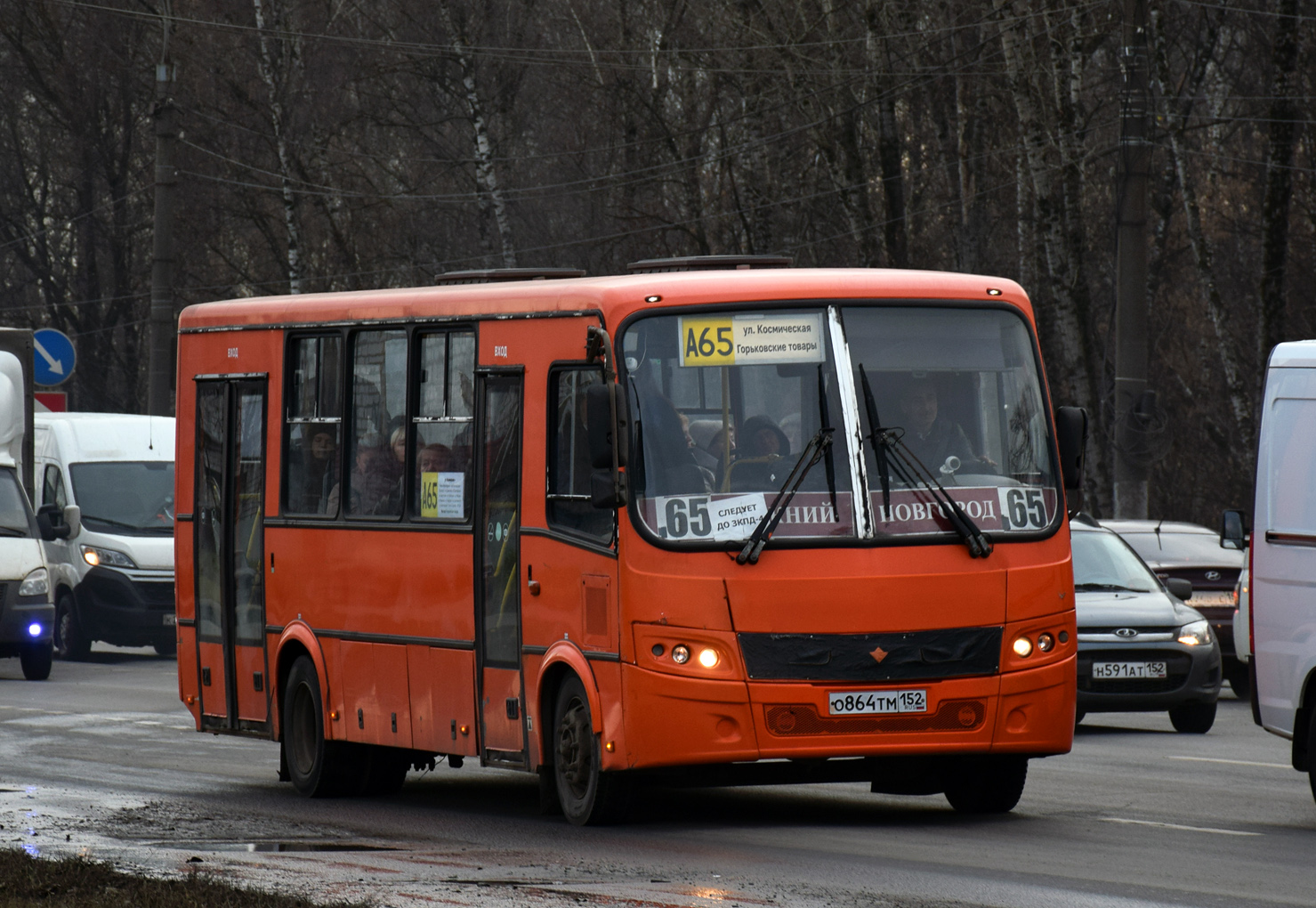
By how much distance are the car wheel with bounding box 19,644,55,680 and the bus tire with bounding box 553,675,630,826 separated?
43.6 feet

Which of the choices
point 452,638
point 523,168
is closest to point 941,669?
point 452,638

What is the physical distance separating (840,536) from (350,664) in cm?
355

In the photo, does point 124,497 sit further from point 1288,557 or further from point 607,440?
point 1288,557

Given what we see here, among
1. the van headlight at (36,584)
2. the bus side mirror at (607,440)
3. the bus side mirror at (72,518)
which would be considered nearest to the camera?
the bus side mirror at (607,440)

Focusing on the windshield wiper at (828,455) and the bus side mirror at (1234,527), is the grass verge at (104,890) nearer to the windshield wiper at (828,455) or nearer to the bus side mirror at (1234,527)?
the windshield wiper at (828,455)

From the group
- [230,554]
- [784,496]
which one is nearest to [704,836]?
[784,496]

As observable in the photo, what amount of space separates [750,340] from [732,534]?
3.10ft

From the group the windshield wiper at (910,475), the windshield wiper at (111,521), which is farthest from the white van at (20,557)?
the windshield wiper at (910,475)

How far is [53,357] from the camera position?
30359 mm

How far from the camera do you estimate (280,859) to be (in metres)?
10.2

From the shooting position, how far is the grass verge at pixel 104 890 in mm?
8375

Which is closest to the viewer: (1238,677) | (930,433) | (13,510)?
(930,433)

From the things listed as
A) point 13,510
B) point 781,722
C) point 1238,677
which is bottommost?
point 1238,677

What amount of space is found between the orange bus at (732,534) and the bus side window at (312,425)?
30.2 inches
